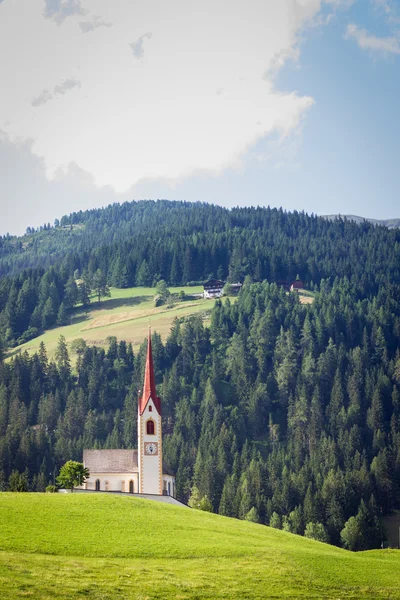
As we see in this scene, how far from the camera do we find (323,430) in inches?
7106

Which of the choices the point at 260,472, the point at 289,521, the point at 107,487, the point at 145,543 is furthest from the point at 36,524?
the point at 260,472

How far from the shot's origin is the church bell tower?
118750 millimetres

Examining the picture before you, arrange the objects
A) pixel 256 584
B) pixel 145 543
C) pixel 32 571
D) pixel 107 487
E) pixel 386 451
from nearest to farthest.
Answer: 1. pixel 32 571
2. pixel 256 584
3. pixel 145 543
4. pixel 107 487
5. pixel 386 451

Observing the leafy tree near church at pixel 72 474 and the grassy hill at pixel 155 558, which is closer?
the grassy hill at pixel 155 558

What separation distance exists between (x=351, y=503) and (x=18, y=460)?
5099cm

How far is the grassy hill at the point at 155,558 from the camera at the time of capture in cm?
5578

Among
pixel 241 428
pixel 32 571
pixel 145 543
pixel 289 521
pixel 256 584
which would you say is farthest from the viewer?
pixel 241 428

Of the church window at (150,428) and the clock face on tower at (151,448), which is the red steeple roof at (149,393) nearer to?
the church window at (150,428)

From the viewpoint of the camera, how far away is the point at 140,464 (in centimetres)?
11912

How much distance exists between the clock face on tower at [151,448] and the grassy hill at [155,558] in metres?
36.0

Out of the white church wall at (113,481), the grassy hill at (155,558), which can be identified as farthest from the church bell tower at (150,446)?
the grassy hill at (155,558)

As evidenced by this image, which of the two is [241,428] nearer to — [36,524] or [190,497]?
[190,497]

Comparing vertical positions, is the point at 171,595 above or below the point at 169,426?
below

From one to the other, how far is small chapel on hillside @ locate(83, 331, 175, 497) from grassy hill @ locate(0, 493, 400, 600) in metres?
35.6
